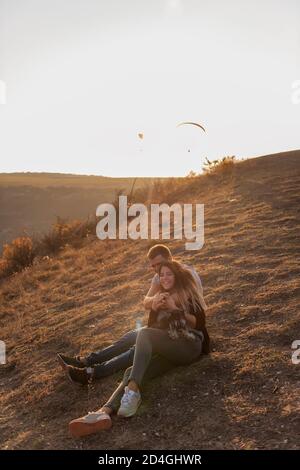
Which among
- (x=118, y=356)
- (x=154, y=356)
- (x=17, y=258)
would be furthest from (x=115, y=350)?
(x=17, y=258)

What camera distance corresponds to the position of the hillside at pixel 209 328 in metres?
4.93

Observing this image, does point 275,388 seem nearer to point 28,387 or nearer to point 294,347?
point 294,347

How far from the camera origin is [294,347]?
20.0 feet

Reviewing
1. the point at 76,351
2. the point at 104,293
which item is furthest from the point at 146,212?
the point at 76,351

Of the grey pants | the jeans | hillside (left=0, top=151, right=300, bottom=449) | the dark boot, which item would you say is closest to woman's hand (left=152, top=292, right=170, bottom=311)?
the grey pants

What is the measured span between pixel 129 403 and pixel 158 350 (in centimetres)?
74

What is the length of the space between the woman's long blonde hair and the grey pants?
1.31 feet

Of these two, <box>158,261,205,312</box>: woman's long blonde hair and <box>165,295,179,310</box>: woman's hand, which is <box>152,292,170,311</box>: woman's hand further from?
<box>158,261,205,312</box>: woman's long blonde hair

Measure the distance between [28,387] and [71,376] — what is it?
991 mm

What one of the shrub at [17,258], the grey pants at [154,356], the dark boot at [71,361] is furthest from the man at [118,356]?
the shrub at [17,258]

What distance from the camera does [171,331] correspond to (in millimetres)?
5672

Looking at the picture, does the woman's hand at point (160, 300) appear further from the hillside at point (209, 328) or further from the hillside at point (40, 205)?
the hillside at point (40, 205)

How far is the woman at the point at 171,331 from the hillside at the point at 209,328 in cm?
21

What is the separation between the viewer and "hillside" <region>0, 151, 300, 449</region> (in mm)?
4934
